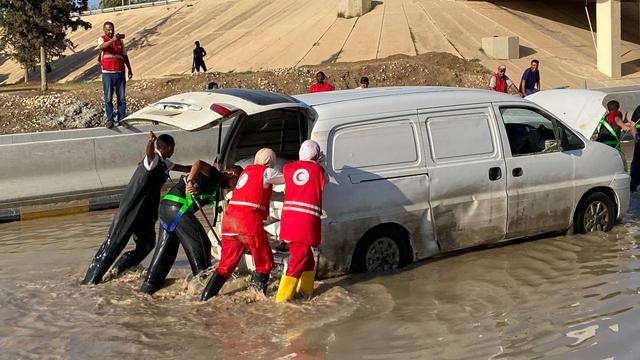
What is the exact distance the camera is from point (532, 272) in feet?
28.6

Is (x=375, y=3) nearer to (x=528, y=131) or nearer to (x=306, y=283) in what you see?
(x=528, y=131)

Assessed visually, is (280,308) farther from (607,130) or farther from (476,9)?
(476,9)

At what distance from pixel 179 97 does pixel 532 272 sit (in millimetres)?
3830

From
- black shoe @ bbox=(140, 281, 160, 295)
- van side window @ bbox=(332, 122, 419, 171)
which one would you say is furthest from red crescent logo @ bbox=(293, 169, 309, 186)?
black shoe @ bbox=(140, 281, 160, 295)

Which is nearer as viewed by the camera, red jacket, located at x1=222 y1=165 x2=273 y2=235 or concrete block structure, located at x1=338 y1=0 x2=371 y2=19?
red jacket, located at x1=222 y1=165 x2=273 y2=235

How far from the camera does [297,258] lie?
301 inches

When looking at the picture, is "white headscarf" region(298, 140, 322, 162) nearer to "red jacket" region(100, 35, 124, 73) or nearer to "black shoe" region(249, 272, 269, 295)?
"black shoe" region(249, 272, 269, 295)

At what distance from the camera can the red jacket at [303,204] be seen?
7.58 meters

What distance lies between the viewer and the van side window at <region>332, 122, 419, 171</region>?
8281mm

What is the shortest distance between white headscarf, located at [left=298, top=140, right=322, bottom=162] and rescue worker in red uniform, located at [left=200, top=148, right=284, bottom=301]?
11.2 inches

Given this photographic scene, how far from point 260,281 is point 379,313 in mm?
1112

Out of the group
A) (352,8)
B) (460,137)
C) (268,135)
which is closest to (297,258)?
(268,135)

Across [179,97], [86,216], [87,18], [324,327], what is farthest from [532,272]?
[87,18]

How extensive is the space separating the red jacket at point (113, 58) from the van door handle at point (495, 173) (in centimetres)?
846
